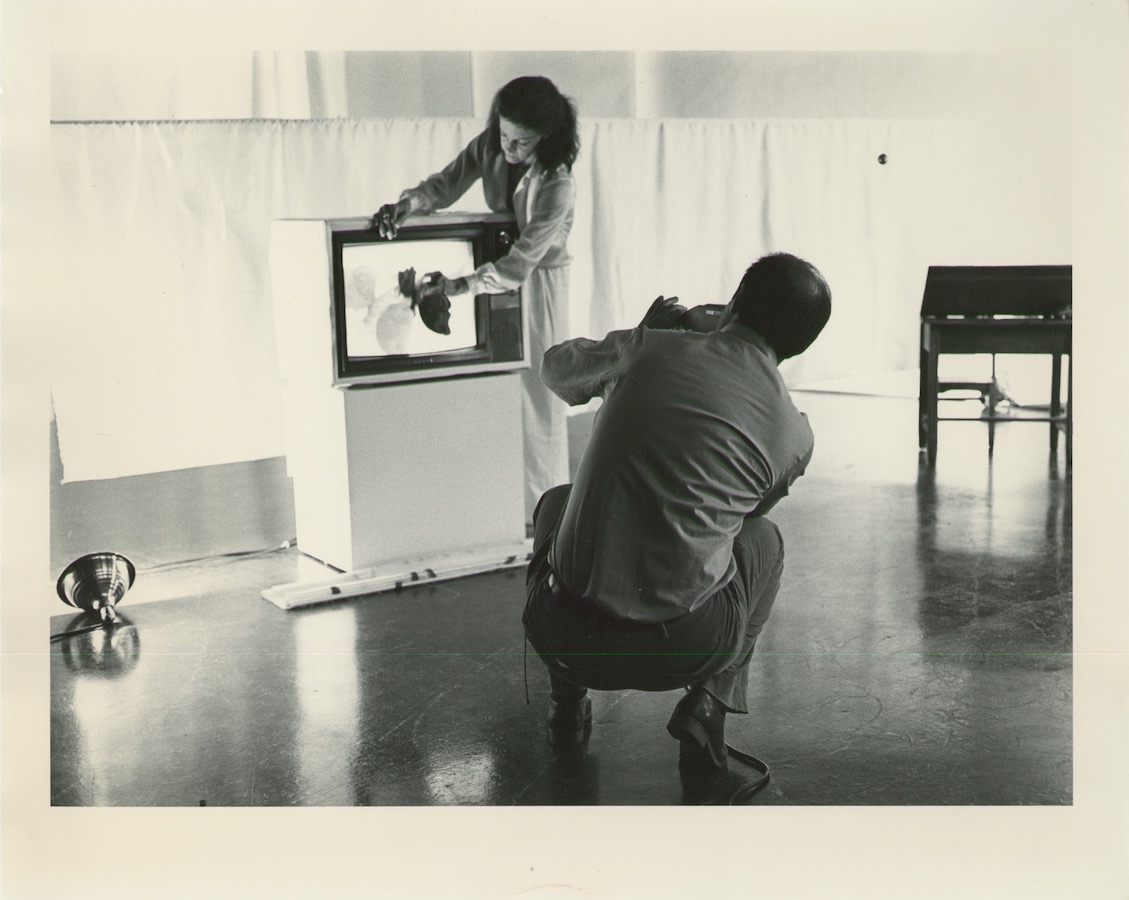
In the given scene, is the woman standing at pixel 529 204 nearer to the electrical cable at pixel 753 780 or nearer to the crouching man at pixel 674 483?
the crouching man at pixel 674 483

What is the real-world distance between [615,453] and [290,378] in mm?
1882

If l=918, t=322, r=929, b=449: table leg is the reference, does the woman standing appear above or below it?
above

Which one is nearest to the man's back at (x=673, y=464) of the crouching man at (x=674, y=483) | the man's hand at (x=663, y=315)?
the crouching man at (x=674, y=483)

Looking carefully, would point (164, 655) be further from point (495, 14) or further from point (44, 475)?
point (495, 14)

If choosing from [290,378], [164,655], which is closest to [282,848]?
[164,655]

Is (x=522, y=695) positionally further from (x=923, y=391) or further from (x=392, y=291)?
(x=923, y=391)

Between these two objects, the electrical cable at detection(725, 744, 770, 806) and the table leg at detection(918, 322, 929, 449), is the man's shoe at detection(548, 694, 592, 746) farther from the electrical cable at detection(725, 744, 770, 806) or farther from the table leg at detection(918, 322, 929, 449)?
the table leg at detection(918, 322, 929, 449)

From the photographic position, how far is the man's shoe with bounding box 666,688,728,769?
2.59m

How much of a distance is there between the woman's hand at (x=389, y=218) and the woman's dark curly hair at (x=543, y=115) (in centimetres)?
36

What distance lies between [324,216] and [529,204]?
0.76 m

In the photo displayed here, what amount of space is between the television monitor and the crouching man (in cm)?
124

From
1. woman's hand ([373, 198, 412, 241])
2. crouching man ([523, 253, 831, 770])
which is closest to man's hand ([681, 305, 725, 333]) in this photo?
crouching man ([523, 253, 831, 770])

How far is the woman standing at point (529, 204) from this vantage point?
11.4 feet

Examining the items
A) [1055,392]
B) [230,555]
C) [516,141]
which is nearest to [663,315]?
[516,141]
